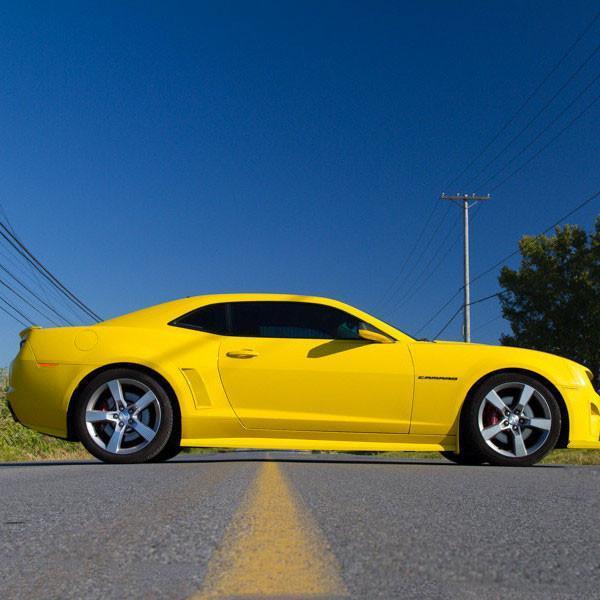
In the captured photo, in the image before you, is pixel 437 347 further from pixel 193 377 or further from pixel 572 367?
pixel 193 377

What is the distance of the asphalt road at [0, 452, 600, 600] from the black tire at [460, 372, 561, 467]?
58.0 inches

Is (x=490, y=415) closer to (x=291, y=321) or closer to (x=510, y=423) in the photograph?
(x=510, y=423)

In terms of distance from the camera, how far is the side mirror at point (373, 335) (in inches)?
275

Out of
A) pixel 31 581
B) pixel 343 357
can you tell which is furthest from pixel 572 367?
A: pixel 31 581

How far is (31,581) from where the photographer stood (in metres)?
2.28

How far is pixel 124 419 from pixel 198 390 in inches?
26.0

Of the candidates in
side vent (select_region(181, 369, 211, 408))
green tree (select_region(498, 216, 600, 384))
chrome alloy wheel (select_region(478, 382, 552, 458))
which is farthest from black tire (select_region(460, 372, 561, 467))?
green tree (select_region(498, 216, 600, 384))

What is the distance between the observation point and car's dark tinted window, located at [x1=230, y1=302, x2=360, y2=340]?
7168 millimetres

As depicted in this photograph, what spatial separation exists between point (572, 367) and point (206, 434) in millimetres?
3312

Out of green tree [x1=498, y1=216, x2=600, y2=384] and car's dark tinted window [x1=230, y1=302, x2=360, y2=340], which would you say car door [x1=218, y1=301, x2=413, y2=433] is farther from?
green tree [x1=498, y1=216, x2=600, y2=384]

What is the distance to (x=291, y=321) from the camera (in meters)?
7.30

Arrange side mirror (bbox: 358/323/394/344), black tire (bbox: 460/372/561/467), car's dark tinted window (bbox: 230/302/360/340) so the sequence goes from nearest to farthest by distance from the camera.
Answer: black tire (bbox: 460/372/561/467), side mirror (bbox: 358/323/394/344), car's dark tinted window (bbox: 230/302/360/340)

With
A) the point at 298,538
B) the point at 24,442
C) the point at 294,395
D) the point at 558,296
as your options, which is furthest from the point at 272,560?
the point at 558,296

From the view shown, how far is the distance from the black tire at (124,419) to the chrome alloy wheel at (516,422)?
2.67 meters
